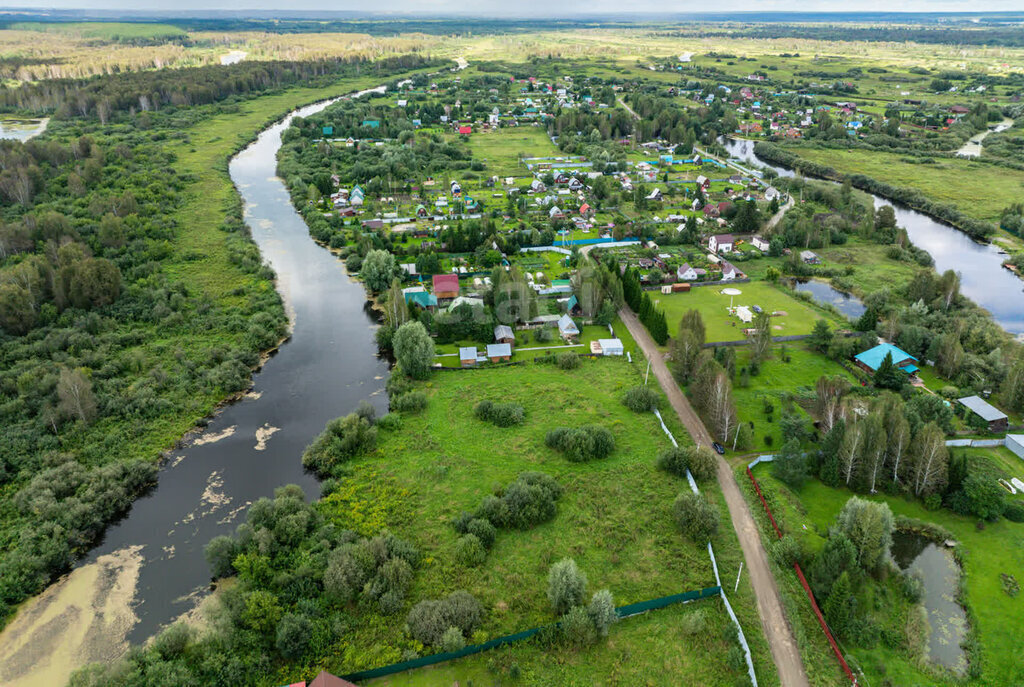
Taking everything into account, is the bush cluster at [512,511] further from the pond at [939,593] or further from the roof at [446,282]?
the roof at [446,282]

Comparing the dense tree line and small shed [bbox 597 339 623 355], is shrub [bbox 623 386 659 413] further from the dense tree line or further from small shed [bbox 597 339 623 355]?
the dense tree line

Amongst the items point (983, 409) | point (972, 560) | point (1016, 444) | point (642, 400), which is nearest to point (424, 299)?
point (642, 400)

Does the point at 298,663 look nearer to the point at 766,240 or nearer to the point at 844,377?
the point at 844,377

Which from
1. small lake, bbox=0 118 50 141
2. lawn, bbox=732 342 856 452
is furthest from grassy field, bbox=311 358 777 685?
small lake, bbox=0 118 50 141

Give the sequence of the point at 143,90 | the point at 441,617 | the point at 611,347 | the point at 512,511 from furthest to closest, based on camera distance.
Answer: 1. the point at 143,90
2. the point at 611,347
3. the point at 512,511
4. the point at 441,617

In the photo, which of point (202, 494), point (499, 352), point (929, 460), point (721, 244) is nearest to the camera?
point (929, 460)

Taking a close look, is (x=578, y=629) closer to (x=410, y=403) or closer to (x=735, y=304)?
(x=410, y=403)
